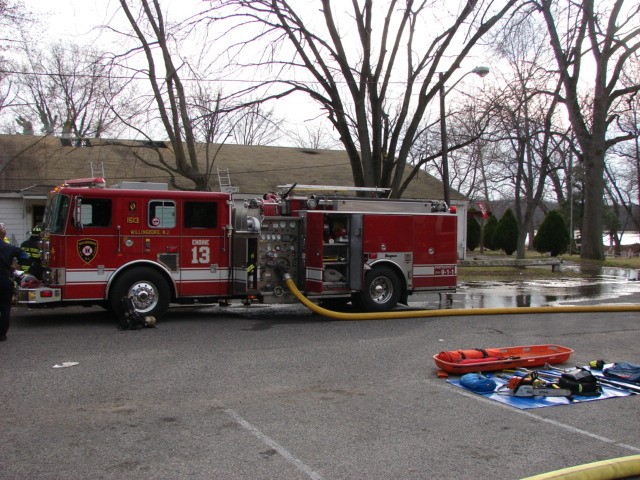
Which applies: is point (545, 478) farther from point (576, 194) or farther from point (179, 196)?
point (576, 194)

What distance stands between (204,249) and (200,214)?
634mm

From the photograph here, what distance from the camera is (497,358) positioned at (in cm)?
785

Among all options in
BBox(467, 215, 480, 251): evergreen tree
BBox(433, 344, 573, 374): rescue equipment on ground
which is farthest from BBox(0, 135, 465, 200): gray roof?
BBox(433, 344, 573, 374): rescue equipment on ground

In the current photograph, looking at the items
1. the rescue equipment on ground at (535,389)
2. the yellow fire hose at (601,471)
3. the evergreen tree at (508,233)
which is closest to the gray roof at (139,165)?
the evergreen tree at (508,233)

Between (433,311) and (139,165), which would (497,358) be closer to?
(433,311)

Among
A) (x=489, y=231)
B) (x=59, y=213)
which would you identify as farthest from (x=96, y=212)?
(x=489, y=231)

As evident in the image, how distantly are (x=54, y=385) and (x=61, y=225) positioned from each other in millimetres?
4490

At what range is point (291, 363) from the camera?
8242 millimetres

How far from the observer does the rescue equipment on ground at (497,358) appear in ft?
24.8

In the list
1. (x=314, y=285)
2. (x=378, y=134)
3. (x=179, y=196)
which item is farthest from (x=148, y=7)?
(x=314, y=285)

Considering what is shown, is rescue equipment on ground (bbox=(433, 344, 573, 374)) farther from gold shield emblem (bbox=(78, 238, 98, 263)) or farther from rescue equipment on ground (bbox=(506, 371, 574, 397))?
gold shield emblem (bbox=(78, 238, 98, 263))

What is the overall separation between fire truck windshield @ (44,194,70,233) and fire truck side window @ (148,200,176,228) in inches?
53.8

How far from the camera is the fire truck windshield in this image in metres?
10.8

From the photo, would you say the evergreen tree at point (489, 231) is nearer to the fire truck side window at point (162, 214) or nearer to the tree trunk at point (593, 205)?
the tree trunk at point (593, 205)
